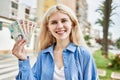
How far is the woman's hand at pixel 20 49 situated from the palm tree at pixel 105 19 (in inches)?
72.9

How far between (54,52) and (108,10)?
5.73 feet

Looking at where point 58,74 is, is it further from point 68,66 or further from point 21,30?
point 21,30

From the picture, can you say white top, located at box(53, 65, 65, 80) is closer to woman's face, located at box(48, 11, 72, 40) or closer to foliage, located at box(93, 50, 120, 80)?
woman's face, located at box(48, 11, 72, 40)

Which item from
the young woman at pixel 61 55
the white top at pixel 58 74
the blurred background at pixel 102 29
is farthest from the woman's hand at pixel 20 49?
the blurred background at pixel 102 29

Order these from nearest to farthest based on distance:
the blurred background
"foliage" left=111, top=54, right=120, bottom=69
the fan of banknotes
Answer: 1. the fan of banknotes
2. the blurred background
3. "foliage" left=111, top=54, right=120, bottom=69

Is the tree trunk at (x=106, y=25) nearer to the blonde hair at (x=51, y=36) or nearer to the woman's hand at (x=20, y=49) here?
the blonde hair at (x=51, y=36)

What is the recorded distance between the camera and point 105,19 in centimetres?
269

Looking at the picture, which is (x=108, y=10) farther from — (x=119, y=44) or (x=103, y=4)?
(x=119, y=44)

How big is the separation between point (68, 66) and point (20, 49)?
0.17 meters

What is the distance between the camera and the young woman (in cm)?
93

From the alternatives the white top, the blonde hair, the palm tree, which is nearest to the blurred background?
the palm tree

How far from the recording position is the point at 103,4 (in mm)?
2678

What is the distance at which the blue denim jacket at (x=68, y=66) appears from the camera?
916mm

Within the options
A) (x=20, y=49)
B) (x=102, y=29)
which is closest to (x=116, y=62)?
(x=102, y=29)
